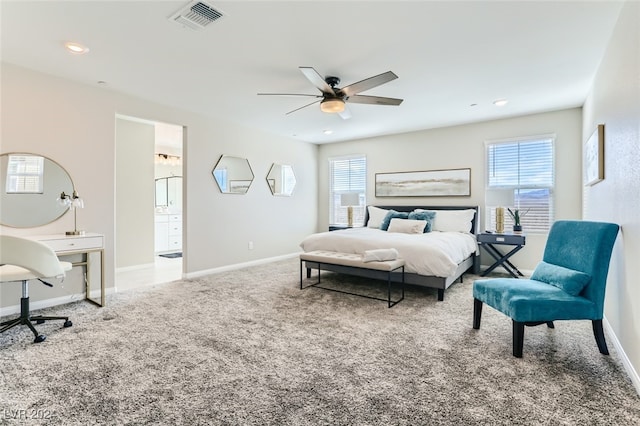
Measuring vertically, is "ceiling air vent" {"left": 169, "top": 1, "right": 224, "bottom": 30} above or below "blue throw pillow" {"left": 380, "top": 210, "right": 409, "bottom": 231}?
above

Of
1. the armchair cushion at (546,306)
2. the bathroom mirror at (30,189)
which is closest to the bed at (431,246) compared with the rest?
the armchair cushion at (546,306)

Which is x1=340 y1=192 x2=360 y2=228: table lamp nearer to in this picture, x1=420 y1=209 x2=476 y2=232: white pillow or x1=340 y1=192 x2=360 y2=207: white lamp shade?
x1=340 y1=192 x2=360 y2=207: white lamp shade

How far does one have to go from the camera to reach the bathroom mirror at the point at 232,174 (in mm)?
5291

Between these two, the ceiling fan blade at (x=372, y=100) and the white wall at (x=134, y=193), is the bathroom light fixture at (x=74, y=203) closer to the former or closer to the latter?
the white wall at (x=134, y=193)

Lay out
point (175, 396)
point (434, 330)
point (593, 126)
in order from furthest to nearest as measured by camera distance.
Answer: point (593, 126), point (434, 330), point (175, 396)

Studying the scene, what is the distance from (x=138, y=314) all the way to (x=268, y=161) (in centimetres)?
374

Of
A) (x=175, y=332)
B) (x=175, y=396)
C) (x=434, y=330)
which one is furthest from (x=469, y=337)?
(x=175, y=332)

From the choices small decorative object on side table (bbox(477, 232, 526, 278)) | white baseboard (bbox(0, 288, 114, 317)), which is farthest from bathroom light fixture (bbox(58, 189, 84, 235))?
small decorative object on side table (bbox(477, 232, 526, 278))

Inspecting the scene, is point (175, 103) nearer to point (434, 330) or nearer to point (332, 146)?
point (332, 146)

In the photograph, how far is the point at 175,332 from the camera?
9.14 feet

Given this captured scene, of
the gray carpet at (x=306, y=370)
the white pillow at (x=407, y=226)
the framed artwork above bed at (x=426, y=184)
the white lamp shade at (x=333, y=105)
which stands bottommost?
the gray carpet at (x=306, y=370)

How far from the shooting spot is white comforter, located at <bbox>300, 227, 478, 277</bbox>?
3584 millimetres

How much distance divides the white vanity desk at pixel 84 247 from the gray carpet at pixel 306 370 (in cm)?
45

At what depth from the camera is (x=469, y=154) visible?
559 cm
